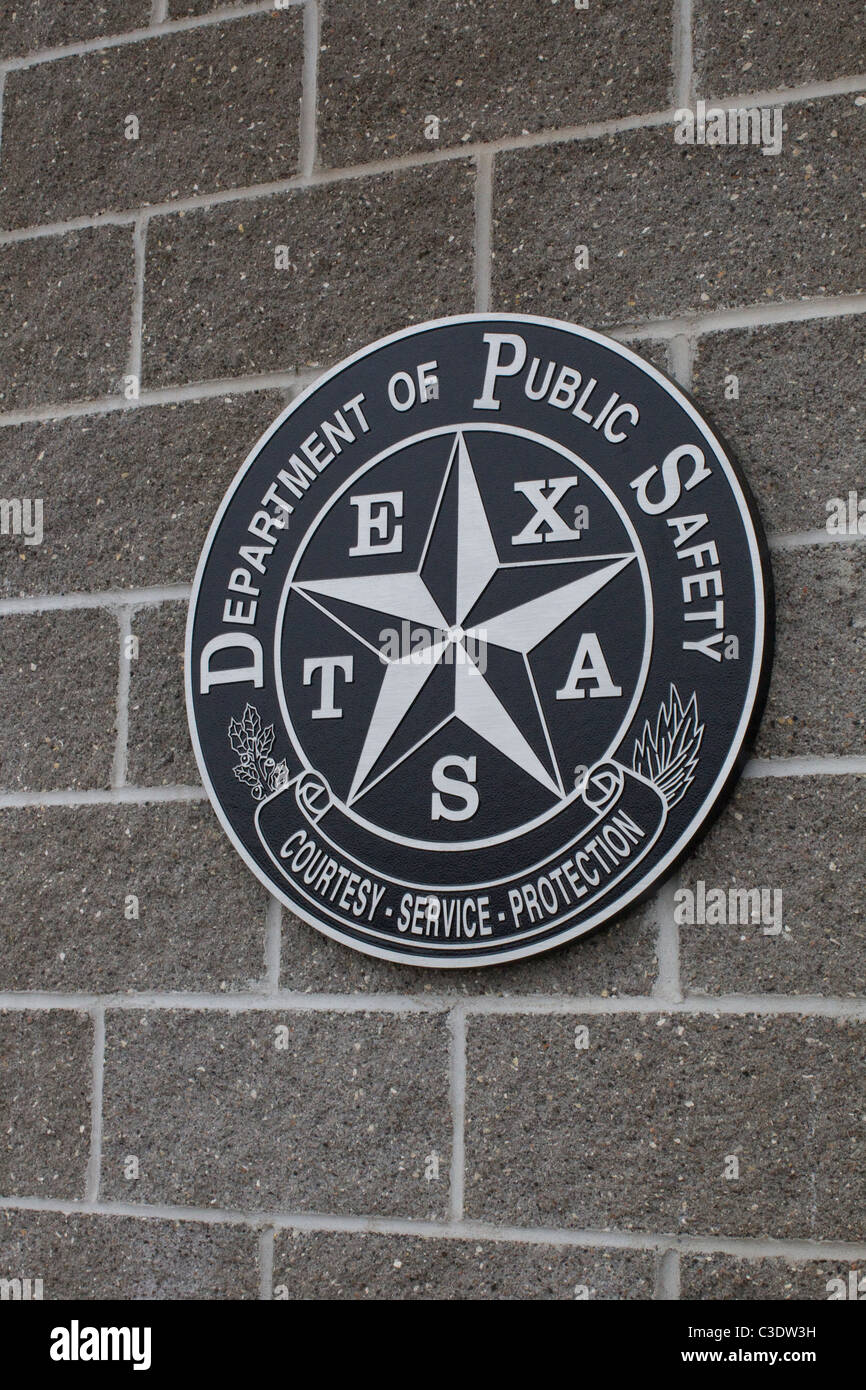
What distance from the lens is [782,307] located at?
1929mm

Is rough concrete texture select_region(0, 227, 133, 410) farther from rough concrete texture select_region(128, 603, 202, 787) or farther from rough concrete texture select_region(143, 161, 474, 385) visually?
rough concrete texture select_region(128, 603, 202, 787)

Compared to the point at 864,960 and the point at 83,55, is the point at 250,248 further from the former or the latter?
the point at 864,960

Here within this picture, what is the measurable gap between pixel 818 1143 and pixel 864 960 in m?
0.23

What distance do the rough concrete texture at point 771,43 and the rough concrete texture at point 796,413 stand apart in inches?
14.0

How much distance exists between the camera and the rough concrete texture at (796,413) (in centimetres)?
187

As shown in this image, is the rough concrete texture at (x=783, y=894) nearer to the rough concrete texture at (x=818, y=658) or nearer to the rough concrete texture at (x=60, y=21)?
the rough concrete texture at (x=818, y=658)

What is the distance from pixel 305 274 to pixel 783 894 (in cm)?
117

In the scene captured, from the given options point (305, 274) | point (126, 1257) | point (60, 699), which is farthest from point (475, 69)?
point (126, 1257)

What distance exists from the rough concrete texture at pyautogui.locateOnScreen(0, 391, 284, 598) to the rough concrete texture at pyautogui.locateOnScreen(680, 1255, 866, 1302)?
1.21m
